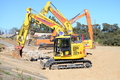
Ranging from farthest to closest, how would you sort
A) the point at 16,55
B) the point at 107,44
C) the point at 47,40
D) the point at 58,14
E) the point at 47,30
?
the point at 47,30, the point at 107,44, the point at 47,40, the point at 58,14, the point at 16,55

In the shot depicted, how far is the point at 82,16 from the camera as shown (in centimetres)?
2641

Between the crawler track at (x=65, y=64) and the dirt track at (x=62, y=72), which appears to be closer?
the dirt track at (x=62, y=72)

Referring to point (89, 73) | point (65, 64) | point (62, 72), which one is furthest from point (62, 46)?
point (89, 73)

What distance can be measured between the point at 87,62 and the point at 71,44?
1.63m

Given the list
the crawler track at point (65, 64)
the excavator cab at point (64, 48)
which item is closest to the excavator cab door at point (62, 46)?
the excavator cab at point (64, 48)

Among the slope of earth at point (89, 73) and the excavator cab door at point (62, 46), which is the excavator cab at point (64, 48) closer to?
the excavator cab door at point (62, 46)

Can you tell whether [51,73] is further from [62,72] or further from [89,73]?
[89,73]

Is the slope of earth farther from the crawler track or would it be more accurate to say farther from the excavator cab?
the excavator cab

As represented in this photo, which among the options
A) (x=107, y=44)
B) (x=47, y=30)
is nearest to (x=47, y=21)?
(x=107, y=44)

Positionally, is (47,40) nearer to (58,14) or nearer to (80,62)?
(58,14)

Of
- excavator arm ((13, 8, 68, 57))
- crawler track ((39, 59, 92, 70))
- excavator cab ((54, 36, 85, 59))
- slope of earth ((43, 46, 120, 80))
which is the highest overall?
excavator arm ((13, 8, 68, 57))

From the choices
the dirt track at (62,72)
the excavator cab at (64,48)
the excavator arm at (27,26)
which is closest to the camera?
the dirt track at (62,72)

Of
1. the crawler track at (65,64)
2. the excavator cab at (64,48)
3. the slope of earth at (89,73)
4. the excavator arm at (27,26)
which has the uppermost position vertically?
the excavator arm at (27,26)

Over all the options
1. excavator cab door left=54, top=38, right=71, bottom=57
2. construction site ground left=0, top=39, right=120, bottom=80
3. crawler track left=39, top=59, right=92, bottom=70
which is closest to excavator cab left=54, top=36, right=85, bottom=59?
excavator cab door left=54, top=38, right=71, bottom=57
